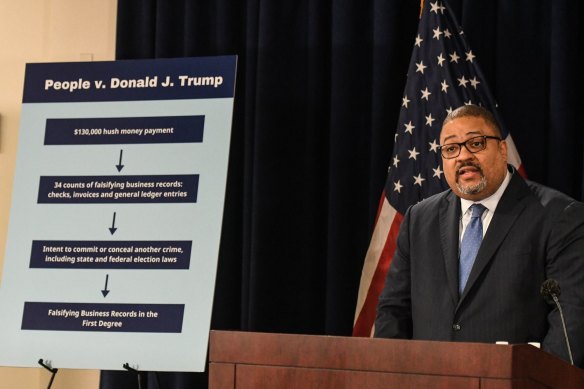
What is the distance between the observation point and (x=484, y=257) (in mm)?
3607

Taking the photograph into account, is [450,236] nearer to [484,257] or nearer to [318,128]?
[484,257]

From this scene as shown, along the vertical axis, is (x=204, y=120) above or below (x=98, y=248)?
above

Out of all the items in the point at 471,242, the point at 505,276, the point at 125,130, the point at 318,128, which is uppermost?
the point at 318,128

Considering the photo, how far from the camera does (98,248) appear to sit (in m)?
4.55

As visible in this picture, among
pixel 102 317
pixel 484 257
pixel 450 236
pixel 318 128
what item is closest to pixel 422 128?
pixel 318 128

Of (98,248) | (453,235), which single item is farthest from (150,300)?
(453,235)

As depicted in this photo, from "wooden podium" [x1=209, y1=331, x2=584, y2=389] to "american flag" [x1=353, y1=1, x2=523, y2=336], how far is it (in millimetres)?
2036

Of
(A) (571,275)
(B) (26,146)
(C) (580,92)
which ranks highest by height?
(C) (580,92)

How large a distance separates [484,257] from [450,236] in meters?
0.19

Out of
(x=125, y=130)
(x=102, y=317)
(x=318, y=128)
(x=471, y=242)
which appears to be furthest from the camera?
(x=318, y=128)

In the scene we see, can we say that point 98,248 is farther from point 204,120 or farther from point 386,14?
point 386,14

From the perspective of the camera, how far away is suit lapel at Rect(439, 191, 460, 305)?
3651 millimetres

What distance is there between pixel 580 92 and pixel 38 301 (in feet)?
9.02

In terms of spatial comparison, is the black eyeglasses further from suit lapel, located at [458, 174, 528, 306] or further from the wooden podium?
the wooden podium
